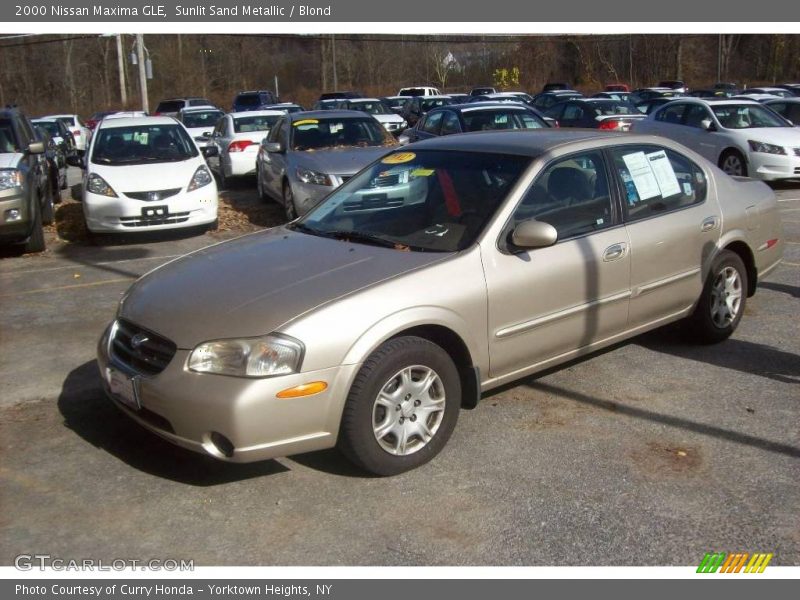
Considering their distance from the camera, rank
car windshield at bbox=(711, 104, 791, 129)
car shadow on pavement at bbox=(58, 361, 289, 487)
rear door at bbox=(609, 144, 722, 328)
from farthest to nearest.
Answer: car windshield at bbox=(711, 104, 791, 129) → rear door at bbox=(609, 144, 722, 328) → car shadow on pavement at bbox=(58, 361, 289, 487)

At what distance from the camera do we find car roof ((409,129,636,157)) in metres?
5.14

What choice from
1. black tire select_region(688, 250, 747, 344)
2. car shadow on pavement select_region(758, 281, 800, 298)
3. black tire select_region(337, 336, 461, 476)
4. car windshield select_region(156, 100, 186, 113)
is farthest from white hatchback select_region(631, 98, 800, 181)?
car windshield select_region(156, 100, 186, 113)

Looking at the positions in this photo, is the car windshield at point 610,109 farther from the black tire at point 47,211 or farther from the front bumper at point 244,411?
the front bumper at point 244,411

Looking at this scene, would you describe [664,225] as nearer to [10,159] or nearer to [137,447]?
[137,447]

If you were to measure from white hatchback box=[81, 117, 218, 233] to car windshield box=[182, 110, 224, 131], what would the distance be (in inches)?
477

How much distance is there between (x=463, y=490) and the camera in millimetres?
4117

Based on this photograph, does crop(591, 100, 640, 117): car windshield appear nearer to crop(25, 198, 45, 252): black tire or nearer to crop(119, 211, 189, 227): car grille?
crop(119, 211, 189, 227): car grille

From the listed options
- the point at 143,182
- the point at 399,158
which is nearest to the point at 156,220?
the point at 143,182

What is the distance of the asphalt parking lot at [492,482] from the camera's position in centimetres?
363

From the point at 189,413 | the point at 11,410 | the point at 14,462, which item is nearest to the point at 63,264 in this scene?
the point at 11,410

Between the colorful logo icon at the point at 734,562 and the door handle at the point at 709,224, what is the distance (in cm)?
282

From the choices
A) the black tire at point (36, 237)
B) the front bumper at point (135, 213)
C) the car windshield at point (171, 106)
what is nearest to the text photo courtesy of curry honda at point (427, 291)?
the front bumper at point (135, 213)

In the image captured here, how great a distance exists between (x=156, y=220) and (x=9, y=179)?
5.91 feet

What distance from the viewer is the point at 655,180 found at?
562 cm
